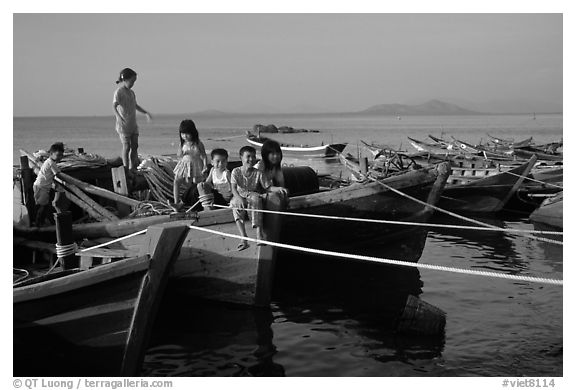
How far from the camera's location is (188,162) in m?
9.64

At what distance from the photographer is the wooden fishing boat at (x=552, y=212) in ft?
50.9

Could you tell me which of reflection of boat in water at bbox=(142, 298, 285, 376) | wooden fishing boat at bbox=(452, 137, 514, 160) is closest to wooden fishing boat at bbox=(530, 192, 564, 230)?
wooden fishing boat at bbox=(452, 137, 514, 160)

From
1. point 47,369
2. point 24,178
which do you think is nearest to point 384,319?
point 47,369

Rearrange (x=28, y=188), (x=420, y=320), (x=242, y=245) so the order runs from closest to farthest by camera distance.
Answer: (x=420, y=320), (x=242, y=245), (x=28, y=188)

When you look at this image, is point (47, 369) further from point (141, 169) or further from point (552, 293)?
point (552, 293)

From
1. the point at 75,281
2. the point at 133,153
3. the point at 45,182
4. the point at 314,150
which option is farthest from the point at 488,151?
the point at 75,281

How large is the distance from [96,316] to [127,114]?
591 cm

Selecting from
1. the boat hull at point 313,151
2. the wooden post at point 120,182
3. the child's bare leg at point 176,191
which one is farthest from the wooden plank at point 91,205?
the boat hull at point 313,151

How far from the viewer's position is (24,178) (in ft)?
33.1

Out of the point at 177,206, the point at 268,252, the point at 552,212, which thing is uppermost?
the point at 177,206

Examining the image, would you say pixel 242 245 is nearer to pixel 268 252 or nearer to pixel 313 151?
pixel 268 252

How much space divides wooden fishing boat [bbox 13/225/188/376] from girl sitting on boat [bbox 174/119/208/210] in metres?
3.65

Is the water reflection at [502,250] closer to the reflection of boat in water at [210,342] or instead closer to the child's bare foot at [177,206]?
the reflection of boat in water at [210,342]

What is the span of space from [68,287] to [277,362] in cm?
276
